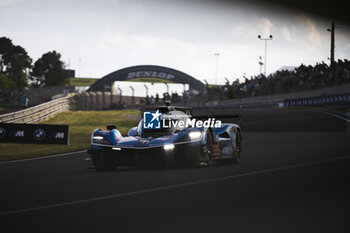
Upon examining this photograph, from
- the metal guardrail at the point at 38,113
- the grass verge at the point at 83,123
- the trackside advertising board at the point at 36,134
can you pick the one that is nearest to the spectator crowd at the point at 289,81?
the grass verge at the point at 83,123

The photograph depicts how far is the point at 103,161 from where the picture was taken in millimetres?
10773

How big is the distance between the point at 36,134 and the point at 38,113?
458 inches

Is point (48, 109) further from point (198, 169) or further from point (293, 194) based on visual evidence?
point (293, 194)

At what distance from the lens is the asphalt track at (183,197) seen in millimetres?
5441

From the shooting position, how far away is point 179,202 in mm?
6742

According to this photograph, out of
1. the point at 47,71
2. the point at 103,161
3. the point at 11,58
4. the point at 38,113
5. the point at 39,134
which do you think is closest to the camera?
the point at 103,161

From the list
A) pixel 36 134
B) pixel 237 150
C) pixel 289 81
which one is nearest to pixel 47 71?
pixel 289 81

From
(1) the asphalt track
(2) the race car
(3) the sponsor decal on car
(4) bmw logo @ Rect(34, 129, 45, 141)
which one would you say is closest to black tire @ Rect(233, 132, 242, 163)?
(2) the race car

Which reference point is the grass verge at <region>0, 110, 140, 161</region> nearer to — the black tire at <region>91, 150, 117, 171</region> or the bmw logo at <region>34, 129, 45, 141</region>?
the bmw logo at <region>34, 129, 45, 141</region>

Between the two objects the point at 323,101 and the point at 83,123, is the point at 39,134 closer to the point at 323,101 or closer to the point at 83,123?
the point at 83,123

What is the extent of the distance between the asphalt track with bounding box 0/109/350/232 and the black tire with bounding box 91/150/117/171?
272mm

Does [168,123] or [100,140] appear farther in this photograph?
[168,123]

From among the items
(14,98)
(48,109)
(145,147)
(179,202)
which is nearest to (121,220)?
(179,202)

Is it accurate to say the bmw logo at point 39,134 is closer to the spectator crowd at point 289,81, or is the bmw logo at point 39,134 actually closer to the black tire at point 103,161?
the black tire at point 103,161
